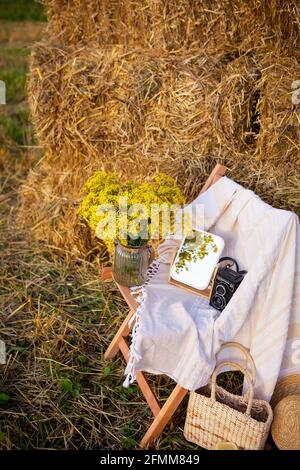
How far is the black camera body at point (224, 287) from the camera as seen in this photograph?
2.78m

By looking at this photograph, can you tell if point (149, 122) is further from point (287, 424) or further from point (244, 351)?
point (287, 424)

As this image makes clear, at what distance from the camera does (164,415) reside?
265cm

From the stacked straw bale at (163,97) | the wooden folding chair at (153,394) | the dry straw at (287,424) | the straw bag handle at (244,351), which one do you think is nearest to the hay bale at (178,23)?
the stacked straw bale at (163,97)

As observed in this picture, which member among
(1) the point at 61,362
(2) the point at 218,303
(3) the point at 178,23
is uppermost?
(3) the point at 178,23

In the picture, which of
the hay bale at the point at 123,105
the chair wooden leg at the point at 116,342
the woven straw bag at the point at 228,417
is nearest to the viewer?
the woven straw bag at the point at 228,417

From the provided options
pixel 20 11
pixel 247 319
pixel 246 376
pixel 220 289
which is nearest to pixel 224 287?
pixel 220 289

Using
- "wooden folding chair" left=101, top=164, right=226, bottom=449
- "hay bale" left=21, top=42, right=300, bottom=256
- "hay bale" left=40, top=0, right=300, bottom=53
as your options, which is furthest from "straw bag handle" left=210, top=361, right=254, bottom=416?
"hay bale" left=40, top=0, right=300, bottom=53

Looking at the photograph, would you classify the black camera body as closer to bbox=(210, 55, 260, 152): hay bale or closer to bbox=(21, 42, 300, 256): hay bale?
bbox=(21, 42, 300, 256): hay bale

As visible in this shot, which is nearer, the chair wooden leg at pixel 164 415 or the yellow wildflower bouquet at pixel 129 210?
the chair wooden leg at pixel 164 415

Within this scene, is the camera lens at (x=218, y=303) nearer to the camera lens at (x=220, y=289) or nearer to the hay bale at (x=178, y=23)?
the camera lens at (x=220, y=289)

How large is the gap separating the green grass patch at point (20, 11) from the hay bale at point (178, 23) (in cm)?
568

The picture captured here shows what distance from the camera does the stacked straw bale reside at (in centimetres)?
335

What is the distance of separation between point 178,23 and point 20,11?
23.5 feet

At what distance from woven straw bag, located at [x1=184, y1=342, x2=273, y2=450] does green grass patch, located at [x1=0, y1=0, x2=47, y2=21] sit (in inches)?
331
